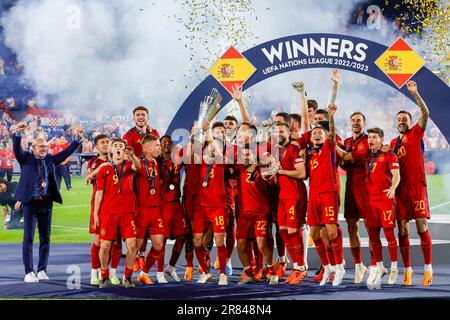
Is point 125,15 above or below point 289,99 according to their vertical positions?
above

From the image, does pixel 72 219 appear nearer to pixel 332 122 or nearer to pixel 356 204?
pixel 356 204

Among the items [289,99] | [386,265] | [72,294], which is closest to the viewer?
[72,294]

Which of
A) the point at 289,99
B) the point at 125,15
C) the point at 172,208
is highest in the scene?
the point at 125,15

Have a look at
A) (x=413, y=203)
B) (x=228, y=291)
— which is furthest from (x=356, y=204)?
(x=228, y=291)

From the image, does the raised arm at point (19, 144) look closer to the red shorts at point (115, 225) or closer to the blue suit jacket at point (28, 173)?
the blue suit jacket at point (28, 173)

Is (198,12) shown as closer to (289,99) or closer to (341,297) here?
(289,99)

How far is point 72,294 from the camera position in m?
6.70

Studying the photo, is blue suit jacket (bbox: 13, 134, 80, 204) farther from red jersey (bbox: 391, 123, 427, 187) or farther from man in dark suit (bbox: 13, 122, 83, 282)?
red jersey (bbox: 391, 123, 427, 187)

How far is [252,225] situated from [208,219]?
387 millimetres

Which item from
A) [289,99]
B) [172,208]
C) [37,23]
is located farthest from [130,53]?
[172,208]

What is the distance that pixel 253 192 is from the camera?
7.22 m

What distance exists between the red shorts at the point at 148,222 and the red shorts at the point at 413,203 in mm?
2003
